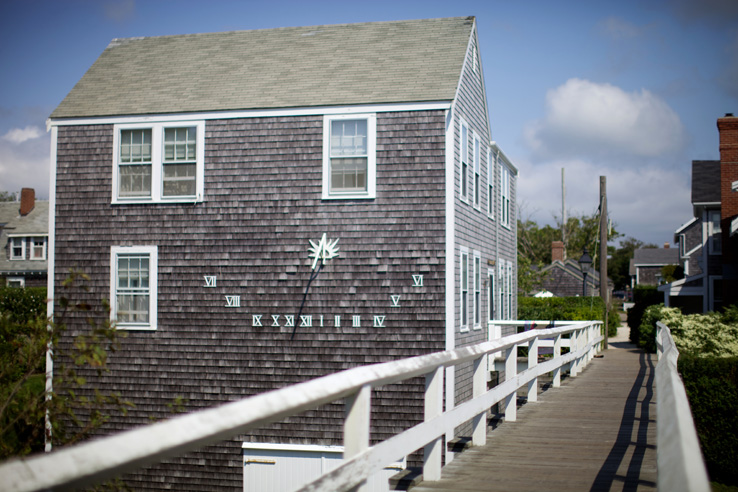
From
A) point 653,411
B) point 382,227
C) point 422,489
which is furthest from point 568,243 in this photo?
point 422,489

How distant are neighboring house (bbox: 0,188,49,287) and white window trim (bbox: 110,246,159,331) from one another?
2890 cm

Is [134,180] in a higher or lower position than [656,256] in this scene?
lower

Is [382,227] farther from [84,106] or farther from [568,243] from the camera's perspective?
[568,243]

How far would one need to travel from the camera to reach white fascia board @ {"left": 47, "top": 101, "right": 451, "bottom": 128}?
55.3ft

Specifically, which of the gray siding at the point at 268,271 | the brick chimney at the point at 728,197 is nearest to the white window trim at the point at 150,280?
the gray siding at the point at 268,271

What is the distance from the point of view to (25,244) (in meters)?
46.8

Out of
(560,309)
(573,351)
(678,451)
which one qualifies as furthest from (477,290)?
(678,451)

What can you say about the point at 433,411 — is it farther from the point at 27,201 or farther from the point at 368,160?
the point at 27,201

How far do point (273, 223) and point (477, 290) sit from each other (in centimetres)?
610

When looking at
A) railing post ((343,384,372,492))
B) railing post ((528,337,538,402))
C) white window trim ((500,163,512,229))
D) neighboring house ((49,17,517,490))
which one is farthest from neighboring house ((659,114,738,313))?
railing post ((343,384,372,492))

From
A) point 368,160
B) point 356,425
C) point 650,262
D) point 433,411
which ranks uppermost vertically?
point 650,262

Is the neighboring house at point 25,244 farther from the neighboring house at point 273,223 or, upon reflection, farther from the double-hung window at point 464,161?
the double-hung window at point 464,161

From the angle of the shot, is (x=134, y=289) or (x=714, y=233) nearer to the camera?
(x=134, y=289)

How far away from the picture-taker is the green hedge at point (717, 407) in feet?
40.9
